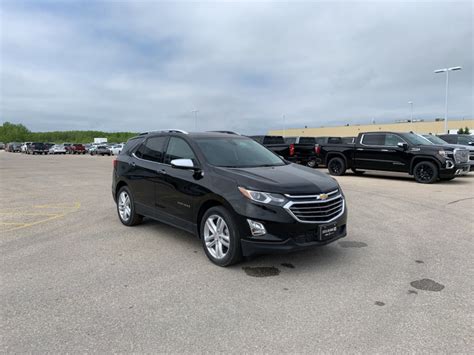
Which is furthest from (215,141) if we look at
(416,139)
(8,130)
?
(8,130)

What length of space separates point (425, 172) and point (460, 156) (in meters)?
1.28

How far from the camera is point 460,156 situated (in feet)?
43.9

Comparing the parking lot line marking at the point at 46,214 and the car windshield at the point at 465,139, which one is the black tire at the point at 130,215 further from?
the car windshield at the point at 465,139

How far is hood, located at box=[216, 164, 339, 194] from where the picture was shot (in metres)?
4.57

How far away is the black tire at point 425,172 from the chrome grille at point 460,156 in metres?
0.79

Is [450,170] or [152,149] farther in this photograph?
[450,170]

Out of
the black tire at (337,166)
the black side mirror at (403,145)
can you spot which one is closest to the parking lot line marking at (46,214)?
the black tire at (337,166)

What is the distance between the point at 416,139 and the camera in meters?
14.2

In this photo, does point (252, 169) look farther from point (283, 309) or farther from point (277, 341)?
point (277, 341)

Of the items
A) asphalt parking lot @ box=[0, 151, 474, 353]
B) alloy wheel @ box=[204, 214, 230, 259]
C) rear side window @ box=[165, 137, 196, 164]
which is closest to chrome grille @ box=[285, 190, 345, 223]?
asphalt parking lot @ box=[0, 151, 474, 353]

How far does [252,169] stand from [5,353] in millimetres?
3351

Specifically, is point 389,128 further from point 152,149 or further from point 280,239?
point 280,239

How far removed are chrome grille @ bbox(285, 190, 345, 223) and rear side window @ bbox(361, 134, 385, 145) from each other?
36.2 feet

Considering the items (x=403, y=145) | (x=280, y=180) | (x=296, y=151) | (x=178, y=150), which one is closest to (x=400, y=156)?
(x=403, y=145)
